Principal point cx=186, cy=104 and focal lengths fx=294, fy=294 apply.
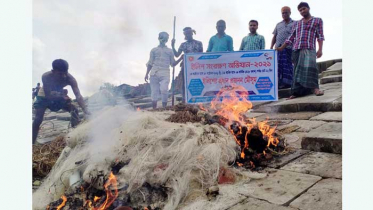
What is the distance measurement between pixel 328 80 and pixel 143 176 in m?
8.26

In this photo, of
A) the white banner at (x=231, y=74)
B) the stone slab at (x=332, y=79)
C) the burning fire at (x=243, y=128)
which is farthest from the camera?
the stone slab at (x=332, y=79)

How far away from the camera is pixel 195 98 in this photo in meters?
6.99

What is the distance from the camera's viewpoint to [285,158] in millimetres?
3934

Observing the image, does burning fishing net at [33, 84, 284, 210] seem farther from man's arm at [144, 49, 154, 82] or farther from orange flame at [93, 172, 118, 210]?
man's arm at [144, 49, 154, 82]

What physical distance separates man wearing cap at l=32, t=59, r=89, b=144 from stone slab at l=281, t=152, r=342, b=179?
4313 millimetres

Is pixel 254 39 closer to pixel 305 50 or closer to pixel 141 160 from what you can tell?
pixel 305 50

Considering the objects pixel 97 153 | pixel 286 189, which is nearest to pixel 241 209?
pixel 286 189

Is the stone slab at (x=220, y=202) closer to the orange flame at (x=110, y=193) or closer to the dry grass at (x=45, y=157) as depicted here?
the orange flame at (x=110, y=193)

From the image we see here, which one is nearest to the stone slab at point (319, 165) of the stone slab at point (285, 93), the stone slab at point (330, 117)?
the stone slab at point (330, 117)

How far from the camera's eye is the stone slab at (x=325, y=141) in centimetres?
381

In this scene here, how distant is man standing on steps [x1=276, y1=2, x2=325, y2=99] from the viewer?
22.3 feet

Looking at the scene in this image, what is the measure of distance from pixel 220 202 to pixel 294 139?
91.3 inches

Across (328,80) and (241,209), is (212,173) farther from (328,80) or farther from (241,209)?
(328,80)

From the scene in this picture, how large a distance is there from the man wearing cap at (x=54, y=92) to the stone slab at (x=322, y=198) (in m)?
4.70
